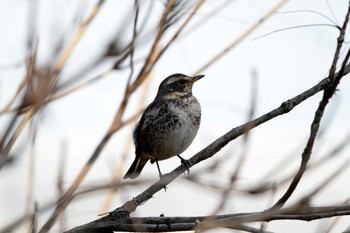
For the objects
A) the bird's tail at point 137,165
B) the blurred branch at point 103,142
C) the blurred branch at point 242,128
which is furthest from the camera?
the bird's tail at point 137,165

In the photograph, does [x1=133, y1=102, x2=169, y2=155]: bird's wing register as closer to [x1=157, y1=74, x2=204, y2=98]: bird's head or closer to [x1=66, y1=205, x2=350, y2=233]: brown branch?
[x1=157, y1=74, x2=204, y2=98]: bird's head

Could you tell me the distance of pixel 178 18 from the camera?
118 inches

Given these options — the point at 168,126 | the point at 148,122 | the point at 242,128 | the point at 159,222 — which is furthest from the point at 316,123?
the point at 148,122

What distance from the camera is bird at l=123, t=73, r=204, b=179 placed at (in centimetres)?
654

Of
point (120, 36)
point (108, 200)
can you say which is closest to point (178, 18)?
point (120, 36)

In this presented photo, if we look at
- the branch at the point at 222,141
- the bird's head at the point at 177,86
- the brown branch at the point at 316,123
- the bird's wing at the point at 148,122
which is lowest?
the brown branch at the point at 316,123

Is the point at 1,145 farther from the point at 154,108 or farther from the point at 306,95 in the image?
the point at 154,108

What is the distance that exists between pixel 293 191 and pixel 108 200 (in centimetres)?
97

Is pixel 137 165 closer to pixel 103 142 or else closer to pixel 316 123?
pixel 103 142

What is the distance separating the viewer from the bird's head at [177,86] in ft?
23.1

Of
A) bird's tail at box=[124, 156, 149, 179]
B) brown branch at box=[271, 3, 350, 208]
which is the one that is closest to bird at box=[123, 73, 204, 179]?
bird's tail at box=[124, 156, 149, 179]

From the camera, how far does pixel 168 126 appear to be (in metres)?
6.61

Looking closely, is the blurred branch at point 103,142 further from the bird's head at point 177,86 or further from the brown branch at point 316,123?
the bird's head at point 177,86

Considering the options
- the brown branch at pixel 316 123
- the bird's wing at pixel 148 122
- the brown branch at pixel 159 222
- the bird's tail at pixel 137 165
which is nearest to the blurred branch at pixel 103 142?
the brown branch at pixel 159 222
